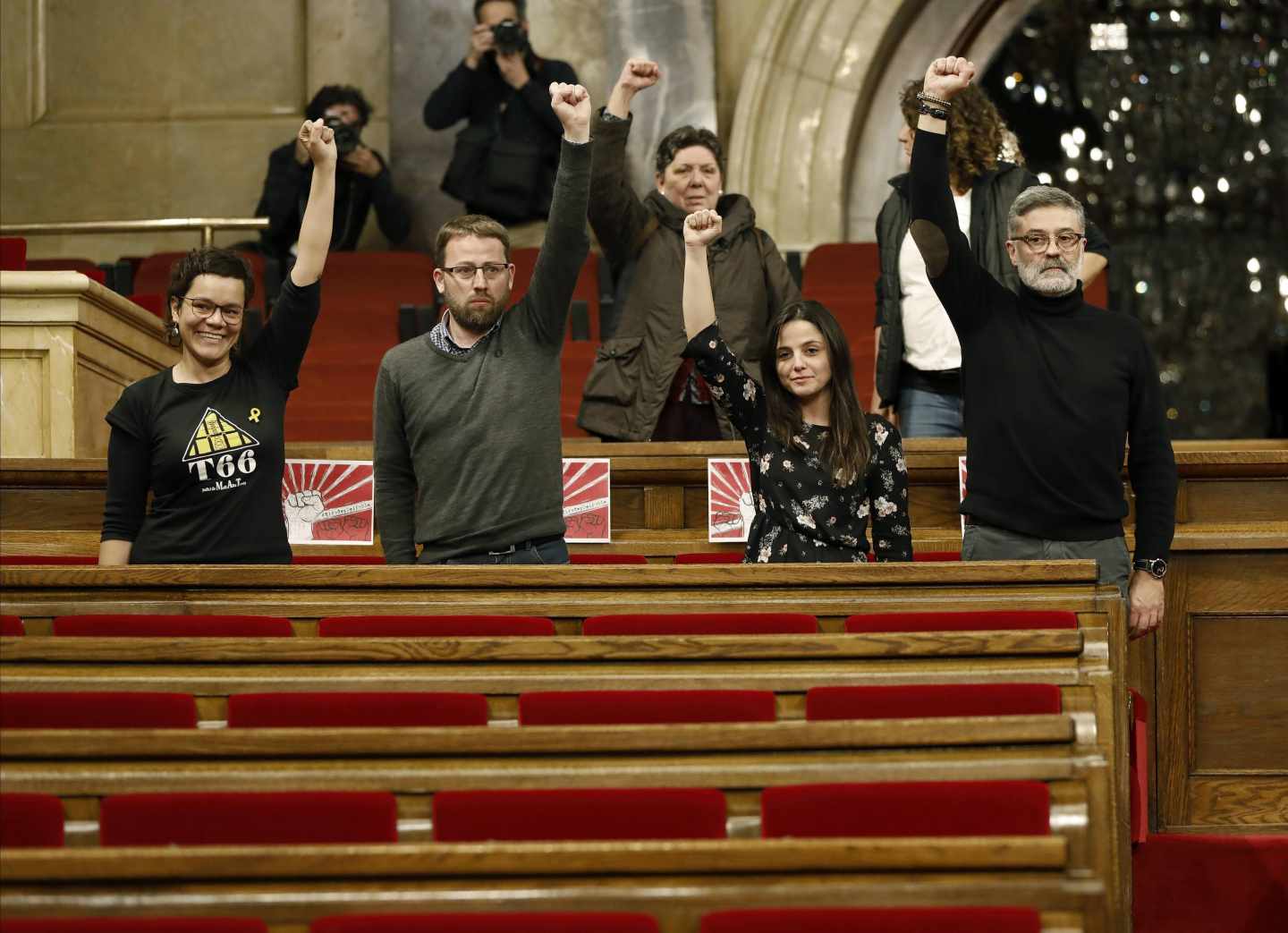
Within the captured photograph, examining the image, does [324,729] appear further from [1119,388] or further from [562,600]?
[1119,388]

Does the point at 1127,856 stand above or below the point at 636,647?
below

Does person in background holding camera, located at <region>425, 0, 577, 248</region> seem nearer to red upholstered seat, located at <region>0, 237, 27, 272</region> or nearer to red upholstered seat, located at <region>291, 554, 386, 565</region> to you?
red upholstered seat, located at <region>0, 237, 27, 272</region>

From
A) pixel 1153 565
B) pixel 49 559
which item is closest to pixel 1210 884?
pixel 1153 565

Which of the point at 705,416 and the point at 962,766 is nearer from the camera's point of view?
the point at 962,766

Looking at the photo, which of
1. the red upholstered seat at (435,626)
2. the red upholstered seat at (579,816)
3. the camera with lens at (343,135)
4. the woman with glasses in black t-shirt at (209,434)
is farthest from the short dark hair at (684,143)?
the camera with lens at (343,135)

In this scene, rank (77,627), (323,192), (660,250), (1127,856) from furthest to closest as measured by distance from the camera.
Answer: (660,250) → (323,192) → (77,627) → (1127,856)

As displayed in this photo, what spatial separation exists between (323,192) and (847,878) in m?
1.49

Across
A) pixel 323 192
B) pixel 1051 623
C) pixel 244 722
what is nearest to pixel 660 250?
pixel 323 192

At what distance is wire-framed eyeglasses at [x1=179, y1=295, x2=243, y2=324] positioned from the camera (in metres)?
2.60

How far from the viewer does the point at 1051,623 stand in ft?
7.23

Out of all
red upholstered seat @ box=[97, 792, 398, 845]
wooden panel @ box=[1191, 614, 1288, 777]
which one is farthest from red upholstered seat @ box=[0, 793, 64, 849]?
wooden panel @ box=[1191, 614, 1288, 777]

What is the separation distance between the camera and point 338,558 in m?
3.17

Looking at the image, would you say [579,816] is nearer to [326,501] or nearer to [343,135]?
[326,501]

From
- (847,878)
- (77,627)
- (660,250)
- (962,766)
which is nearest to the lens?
(847,878)
